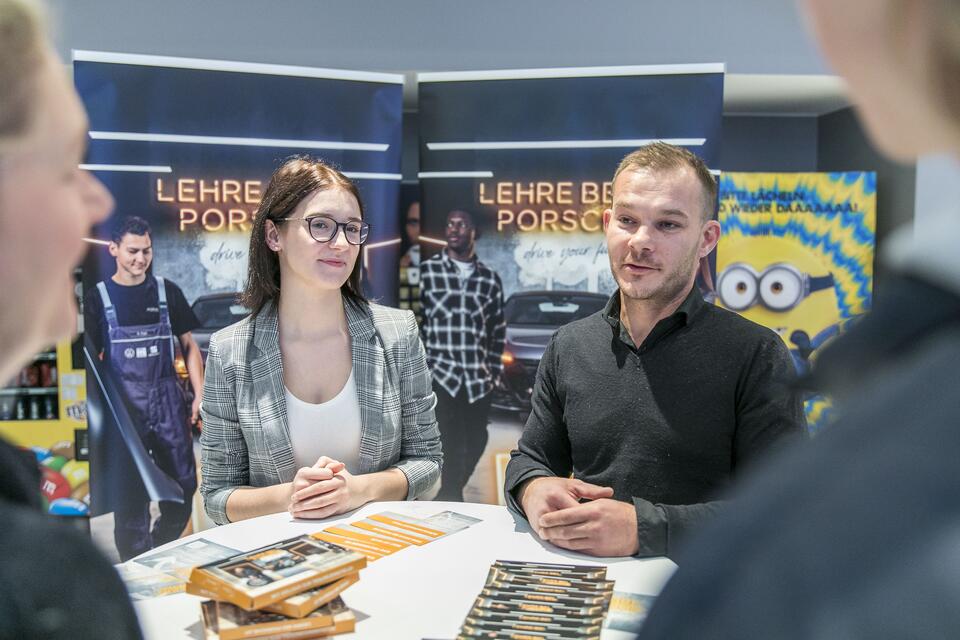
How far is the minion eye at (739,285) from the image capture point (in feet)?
18.2

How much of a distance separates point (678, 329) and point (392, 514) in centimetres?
102

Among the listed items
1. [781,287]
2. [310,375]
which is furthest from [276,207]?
[781,287]

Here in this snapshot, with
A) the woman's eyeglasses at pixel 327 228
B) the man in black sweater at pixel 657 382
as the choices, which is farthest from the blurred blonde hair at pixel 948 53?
the woman's eyeglasses at pixel 327 228

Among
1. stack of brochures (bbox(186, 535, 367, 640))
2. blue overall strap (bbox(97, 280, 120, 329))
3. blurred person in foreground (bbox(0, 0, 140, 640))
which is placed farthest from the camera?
blue overall strap (bbox(97, 280, 120, 329))

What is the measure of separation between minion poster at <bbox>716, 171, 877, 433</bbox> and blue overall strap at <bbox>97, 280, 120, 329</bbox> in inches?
157

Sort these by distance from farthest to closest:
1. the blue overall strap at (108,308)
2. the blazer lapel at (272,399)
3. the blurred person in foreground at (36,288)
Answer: the blue overall strap at (108,308)
the blazer lapel at (272,399)
the blurred person in foreground at (36,288)

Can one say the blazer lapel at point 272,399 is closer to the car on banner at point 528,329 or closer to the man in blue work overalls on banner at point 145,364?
the man in blue work overalls on banner at point 145,364

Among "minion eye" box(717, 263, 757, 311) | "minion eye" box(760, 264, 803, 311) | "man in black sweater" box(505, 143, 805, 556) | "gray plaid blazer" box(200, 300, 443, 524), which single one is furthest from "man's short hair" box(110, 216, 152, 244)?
"minion eye" box(760, 264, 803, 311)

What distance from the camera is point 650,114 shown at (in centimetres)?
390

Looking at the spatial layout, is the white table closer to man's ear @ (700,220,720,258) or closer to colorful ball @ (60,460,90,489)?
man's ear @ (700,220,720,258)

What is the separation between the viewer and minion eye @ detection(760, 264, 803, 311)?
18.2 ft

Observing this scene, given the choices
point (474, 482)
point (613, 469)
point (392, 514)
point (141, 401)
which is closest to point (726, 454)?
point (613, 469)

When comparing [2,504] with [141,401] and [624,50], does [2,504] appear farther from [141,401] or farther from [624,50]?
[624,50]

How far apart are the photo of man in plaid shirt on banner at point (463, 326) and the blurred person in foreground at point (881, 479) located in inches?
144
